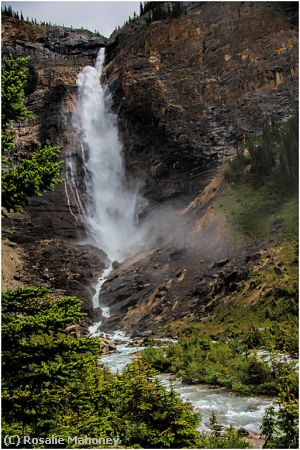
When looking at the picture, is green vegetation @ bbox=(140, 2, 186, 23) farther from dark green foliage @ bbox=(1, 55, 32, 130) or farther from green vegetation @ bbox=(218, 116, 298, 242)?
Result: dark green foliage @ bbox=(1, 55, 32, 130)

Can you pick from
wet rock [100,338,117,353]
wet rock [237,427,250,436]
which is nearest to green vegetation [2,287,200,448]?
wet rock [237,427,250,436]

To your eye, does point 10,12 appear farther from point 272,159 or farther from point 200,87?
point 272,159

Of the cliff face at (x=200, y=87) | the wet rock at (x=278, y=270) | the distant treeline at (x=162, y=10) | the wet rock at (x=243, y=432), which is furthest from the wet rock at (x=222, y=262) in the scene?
the distant treeline at (x=162, y=10)

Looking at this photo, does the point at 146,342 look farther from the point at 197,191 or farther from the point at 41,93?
the point at 41,93

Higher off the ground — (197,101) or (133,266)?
(197,101)

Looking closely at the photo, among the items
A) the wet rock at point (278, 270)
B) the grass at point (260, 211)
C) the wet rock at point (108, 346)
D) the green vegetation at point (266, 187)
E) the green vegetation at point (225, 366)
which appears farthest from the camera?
the green vegetation at point (266, 187)

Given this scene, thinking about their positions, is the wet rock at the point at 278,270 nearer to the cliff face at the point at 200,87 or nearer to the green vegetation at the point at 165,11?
the cliff face at the point at 200,87

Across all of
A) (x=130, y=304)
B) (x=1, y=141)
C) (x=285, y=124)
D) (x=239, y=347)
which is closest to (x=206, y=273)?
(x=130, y=304)

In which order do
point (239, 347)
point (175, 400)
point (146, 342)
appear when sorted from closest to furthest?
point (175, 400) → point (239, 347) → point (146, 342)
